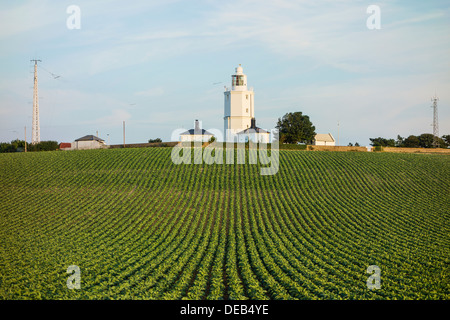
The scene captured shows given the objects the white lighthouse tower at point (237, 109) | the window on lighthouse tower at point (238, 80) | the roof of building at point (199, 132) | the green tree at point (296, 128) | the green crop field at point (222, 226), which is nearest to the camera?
the green crop field at point (222, 226)

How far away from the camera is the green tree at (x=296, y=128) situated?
97.3 metres

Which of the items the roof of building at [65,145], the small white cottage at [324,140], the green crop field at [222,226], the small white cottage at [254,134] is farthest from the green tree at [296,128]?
the roof of building at [65,145]

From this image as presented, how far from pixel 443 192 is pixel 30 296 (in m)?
38.3

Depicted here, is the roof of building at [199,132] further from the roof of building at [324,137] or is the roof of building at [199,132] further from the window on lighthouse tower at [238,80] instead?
the roof of building at [324,137]

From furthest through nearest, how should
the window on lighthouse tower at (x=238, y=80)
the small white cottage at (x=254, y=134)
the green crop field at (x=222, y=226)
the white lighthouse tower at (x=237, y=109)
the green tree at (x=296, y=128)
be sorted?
the green tree at (x=296, y=128), the window on lighthouse tower at (x=238, y=80), the white lighthouse tower at (x=237, y=109), the small white cottage at (x=254, y=134), the green crop field at (x=222, y=226)

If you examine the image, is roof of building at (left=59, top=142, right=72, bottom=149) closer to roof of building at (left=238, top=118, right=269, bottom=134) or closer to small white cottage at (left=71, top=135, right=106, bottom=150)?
small white cottage at (left=71, top=135, right=106, bottom=150)

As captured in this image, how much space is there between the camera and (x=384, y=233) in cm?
2847

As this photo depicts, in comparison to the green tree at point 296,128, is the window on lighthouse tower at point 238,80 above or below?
above

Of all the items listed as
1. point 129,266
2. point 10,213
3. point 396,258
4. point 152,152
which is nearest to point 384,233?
point 396,258

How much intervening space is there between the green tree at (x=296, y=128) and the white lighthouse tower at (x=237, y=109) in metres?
18.3

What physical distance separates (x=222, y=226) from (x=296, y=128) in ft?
226

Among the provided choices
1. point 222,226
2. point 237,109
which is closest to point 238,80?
point 237,109

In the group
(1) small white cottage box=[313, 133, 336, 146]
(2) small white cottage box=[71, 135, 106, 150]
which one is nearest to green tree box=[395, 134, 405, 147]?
(1) small white cottage box=[313, 133, 336, 146]
